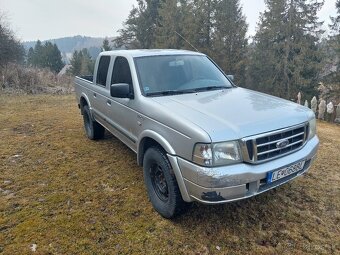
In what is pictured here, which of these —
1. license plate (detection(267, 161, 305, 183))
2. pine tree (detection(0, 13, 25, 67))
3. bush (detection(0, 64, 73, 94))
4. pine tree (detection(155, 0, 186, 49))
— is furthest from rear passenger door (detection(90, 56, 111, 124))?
pine tree (detection(155, 0, 186, 49))

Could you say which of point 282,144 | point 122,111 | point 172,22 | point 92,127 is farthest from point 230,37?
point 282,144

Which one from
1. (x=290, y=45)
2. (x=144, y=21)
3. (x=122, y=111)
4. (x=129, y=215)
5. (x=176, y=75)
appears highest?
(x=144, y=21)

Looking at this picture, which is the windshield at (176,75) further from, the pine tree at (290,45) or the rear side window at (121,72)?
the pine tree at (290,45)

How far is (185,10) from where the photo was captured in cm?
2781

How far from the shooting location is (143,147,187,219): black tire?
281 centimetres

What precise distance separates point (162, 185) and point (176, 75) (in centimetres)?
151

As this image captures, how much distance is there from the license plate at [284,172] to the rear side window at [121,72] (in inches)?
83.6

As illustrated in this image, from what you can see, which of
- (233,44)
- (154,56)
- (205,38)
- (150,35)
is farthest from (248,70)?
(154,56)

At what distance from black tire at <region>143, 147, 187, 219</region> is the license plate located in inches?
35.7

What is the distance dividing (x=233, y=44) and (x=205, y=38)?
2.85 meters

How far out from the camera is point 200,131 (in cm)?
241

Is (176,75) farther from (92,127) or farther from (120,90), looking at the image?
(92,127)

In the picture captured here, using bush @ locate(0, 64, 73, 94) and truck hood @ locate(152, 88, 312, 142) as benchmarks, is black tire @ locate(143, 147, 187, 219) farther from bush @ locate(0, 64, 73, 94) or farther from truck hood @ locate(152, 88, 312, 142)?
bush @ locate(0, 64, 73, 94)

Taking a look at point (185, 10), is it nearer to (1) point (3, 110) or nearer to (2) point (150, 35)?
(2) point (150, 35)
